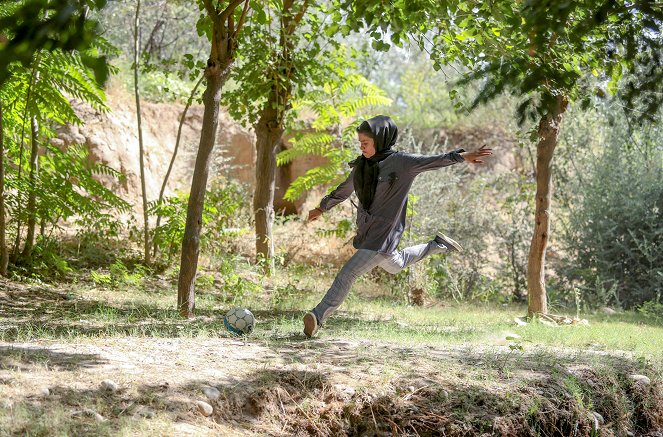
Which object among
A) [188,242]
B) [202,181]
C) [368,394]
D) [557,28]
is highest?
[557,28]

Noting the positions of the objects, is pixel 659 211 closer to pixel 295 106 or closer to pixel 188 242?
pixel 295 106

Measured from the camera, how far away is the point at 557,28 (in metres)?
4.91

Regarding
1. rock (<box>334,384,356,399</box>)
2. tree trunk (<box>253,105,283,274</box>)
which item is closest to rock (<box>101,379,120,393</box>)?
rock (<box>334,384,356,399</box>)

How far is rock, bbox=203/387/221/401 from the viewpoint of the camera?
4949mm

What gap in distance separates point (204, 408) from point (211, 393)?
0.20m

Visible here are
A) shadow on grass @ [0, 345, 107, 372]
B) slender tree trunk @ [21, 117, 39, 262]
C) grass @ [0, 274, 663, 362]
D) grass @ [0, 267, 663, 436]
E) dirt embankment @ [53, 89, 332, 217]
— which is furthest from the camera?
A: dirt embankment @ [53, 89, 332, 217]

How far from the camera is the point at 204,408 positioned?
15.7 feet

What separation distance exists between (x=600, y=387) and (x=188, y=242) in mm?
4037

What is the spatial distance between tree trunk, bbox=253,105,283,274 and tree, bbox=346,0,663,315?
3.22m

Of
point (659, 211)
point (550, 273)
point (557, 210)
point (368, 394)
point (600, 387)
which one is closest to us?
point (368, 394)

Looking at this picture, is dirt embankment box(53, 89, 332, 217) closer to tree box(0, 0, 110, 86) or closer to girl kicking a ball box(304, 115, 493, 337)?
girl kicking a ball box(304, 115, 493, 337)

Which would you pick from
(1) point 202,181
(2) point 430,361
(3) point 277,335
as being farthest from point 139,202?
(2) point 430,361

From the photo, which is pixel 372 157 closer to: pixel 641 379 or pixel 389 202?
pixel 389 202

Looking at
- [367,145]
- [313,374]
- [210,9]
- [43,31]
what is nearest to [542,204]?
[367,145]
